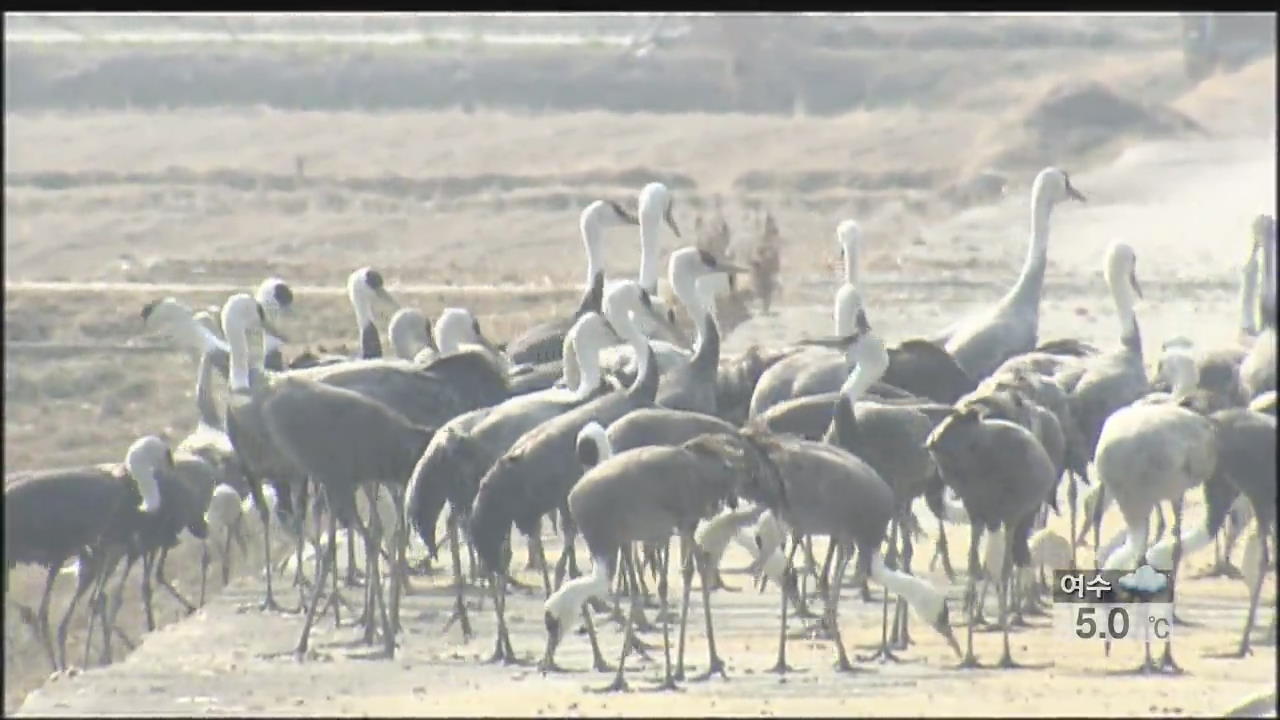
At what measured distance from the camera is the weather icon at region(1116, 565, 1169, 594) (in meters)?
12.4

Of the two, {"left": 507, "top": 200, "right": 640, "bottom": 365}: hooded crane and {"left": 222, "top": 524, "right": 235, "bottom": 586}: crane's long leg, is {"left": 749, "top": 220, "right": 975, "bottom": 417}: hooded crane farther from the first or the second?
{"left": 222, "top": 524, "right": 235, "bottom": 586}: crane's long leg

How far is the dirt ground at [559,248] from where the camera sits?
38.7 feet

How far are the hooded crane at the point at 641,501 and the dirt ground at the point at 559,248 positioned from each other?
338 mm

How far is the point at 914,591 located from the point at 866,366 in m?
1.33

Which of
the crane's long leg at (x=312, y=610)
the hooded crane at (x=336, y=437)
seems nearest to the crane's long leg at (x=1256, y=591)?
the hooded crane at (x=336, y=437)

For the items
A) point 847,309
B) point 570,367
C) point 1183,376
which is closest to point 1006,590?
point 1183,376

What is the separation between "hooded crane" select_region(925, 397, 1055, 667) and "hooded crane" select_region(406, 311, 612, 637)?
6.32 feet

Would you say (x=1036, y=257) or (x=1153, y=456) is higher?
(x=1036, y=257)

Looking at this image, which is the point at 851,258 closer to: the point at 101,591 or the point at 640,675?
the point at 101,591

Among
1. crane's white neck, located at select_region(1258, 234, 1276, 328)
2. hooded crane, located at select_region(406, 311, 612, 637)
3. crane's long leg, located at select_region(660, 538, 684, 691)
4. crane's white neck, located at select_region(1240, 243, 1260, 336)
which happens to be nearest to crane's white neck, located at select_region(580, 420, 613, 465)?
crane's long leg, located at select_region(660, 538, 684, 691)

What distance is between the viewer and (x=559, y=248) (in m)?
36.9

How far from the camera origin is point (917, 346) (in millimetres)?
14875

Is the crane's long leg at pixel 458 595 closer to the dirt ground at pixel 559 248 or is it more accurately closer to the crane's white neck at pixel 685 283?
the dirt ground at pixel 559 248

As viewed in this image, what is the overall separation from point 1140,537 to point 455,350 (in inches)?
177
